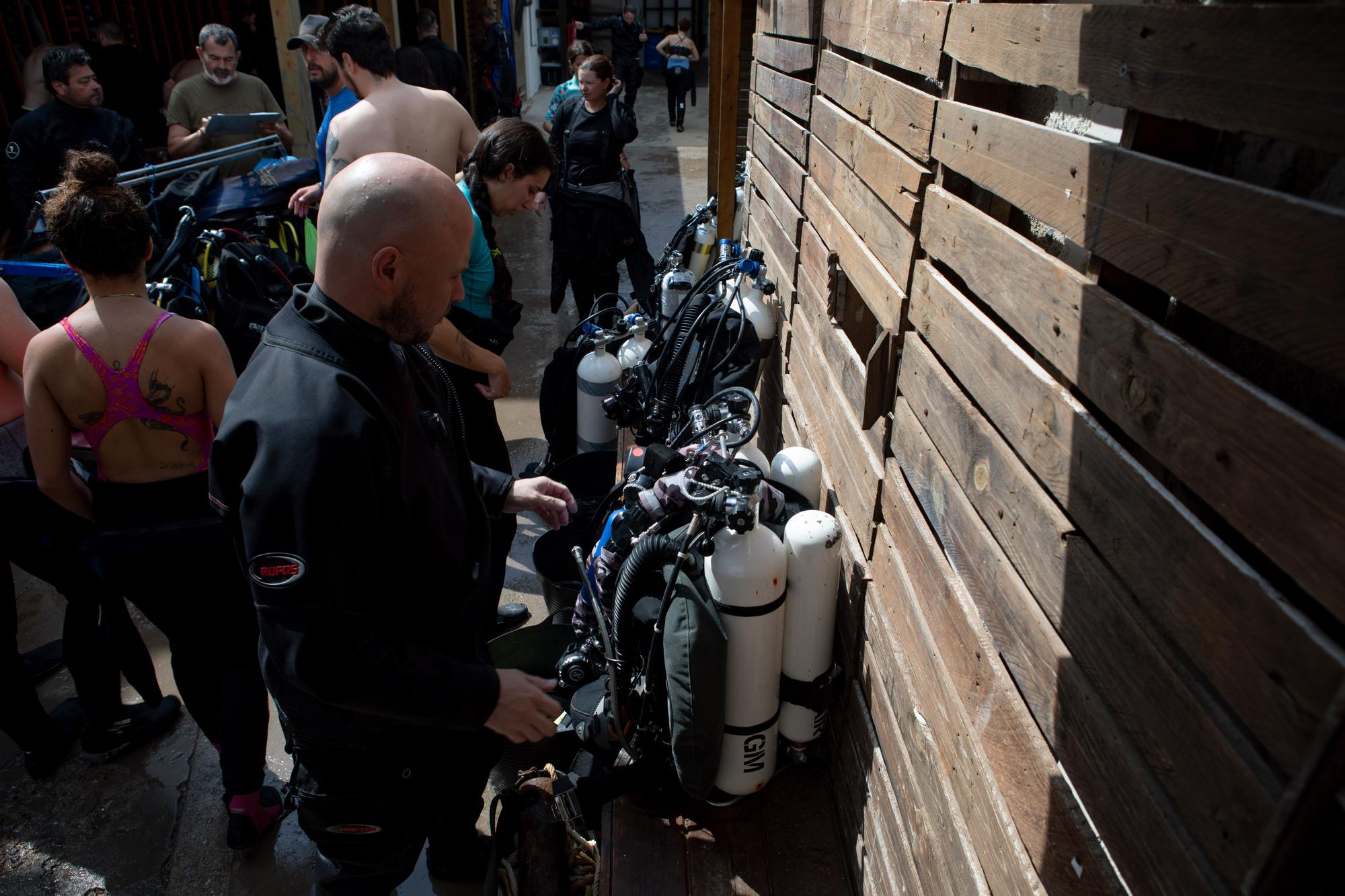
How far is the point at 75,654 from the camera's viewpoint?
116 inches

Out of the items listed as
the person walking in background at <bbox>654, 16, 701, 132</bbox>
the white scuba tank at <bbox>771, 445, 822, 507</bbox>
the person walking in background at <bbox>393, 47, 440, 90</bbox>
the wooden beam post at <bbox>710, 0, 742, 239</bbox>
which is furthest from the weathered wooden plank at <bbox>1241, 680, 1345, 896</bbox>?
the person walking in background at <bbox>654, 16, 701, 132</bbox>

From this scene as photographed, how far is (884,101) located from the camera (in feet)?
7.16

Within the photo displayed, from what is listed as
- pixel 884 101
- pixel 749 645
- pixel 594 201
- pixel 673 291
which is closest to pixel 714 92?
Result: pixel 594 201

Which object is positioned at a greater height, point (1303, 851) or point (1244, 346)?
point (1244, 346)

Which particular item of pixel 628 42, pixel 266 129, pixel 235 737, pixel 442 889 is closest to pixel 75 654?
pixel 235 737

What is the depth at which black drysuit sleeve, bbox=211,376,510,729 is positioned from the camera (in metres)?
1.52

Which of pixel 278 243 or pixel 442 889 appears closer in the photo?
pixel 442 889

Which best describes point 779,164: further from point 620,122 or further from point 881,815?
point 881,815

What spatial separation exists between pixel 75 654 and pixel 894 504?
9.31 feet

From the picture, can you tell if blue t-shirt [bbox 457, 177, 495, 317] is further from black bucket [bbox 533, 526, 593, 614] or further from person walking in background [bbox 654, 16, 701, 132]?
person walking in background [bbox 654, 16, 701, 132]

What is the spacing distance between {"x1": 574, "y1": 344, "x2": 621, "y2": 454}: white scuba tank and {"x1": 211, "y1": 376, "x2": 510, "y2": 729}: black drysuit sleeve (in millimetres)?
2336

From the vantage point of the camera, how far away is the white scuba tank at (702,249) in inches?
232

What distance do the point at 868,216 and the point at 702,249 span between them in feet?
12.3

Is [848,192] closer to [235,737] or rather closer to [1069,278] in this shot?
[1069,278]
